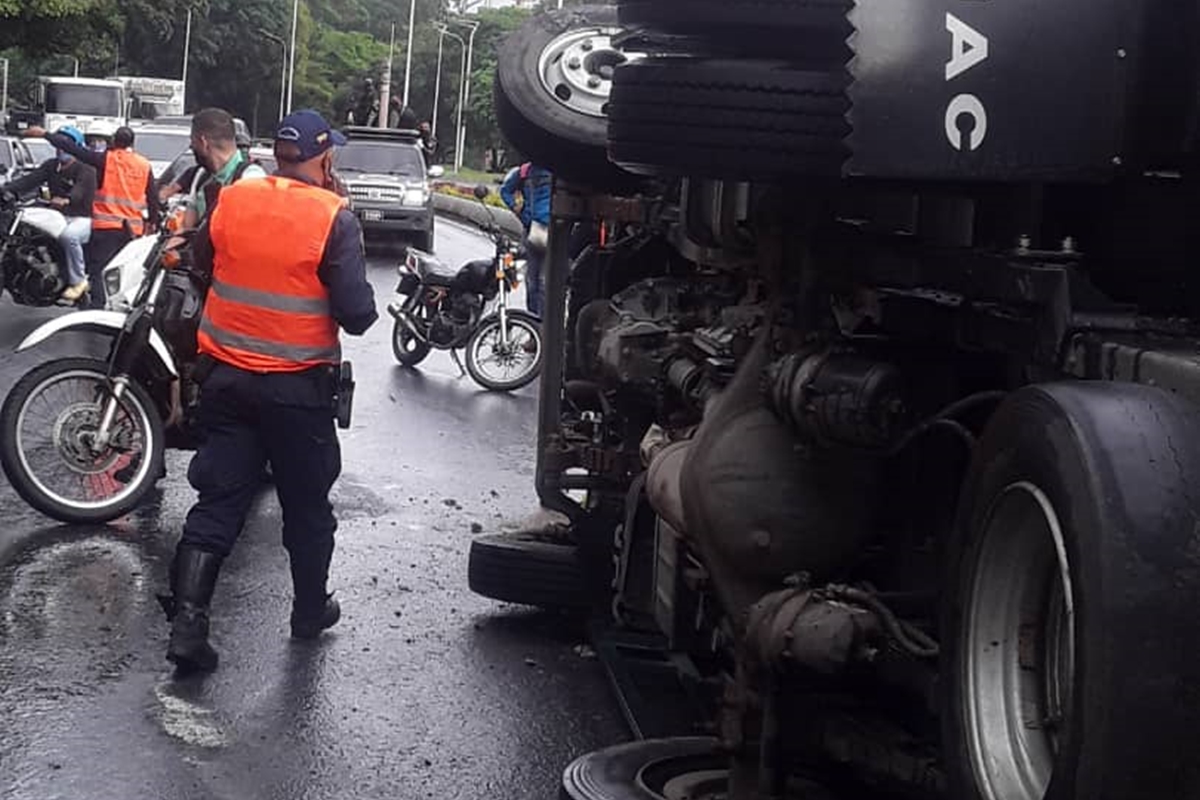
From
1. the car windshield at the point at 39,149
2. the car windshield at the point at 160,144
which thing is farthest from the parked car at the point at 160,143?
the car windshield at the point at 39,149

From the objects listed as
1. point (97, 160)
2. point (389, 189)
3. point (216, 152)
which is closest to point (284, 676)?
point (216, 152)

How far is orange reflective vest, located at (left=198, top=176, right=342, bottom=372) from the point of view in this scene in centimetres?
658

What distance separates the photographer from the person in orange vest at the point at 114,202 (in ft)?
58.9

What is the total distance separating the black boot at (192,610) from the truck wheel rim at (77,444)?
6.98 feet

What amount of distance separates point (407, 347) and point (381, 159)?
60.7 feet

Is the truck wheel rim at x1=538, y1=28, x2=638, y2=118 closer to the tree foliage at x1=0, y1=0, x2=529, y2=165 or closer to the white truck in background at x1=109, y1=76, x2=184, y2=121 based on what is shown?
the white truck in background at x1=109, y1=76, x2=184, y2=121

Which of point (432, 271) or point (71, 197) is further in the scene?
point (71, 197)

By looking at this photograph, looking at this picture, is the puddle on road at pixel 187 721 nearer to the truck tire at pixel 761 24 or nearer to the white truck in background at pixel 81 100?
the truck tire at pixel 761 24

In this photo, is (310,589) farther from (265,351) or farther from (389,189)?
(389,189)

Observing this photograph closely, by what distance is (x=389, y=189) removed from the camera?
32.6m

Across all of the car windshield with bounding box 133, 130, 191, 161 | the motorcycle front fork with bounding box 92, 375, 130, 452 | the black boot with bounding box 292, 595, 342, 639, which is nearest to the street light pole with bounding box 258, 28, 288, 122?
the car windshield with bounding box 133, 130, 191, 161

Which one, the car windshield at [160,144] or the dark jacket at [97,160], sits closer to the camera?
the dark jacket at [97,160]

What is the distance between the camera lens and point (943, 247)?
4055 mm

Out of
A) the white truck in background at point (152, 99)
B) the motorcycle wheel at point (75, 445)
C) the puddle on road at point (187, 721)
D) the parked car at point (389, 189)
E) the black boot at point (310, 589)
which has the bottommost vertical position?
the puddle on road at point (187, 721)
